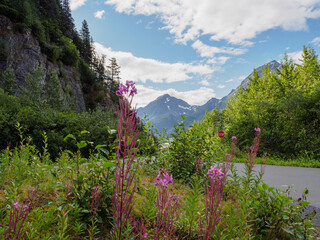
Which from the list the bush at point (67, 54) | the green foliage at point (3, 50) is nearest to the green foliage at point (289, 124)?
the green foliage at point (3, 50)

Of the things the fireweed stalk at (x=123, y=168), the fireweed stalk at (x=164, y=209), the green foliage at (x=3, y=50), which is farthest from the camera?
the green foliage at (x=3, y=50)

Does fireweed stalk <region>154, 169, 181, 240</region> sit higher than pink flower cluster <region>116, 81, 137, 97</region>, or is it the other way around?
pink flower cluster <region>116, 81, 137, 97</region>

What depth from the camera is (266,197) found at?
2.53 metres

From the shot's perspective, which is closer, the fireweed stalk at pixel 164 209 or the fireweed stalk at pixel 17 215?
Result: the fireweed stalk at pixel 17 215

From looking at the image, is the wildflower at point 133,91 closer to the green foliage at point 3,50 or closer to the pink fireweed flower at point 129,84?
the pink fireweed flower at point 129,84

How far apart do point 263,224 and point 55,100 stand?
18.8 m

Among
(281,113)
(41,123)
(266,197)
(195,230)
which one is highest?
(281,113)

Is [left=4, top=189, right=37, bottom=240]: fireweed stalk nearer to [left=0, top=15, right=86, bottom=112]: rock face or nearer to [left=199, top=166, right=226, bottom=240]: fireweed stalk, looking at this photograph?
[left=199, top=166, right=226, bottom=240]: fireweed stalk

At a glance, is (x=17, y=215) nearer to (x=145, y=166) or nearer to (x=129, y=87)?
(x=129, y=87)

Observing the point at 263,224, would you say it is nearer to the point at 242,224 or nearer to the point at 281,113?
the point at 242,224

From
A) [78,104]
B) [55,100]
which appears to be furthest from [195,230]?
[78,104]

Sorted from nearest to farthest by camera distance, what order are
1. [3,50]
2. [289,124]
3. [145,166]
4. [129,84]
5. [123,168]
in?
[123,168] → [129,84] → [145,166] → [289,124] → [3,50]

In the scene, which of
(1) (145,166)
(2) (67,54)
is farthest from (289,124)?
(2) (67,54)

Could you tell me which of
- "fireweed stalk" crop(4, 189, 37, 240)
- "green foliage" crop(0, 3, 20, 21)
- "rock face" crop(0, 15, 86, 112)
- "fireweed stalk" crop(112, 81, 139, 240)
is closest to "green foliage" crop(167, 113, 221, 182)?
"fireweed stalk" crop(4, 189, 37, 240)
